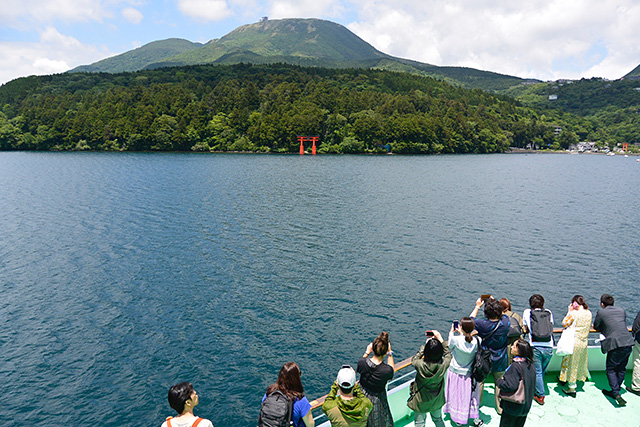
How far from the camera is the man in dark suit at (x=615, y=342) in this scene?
825cm

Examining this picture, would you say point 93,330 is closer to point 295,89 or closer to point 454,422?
point 454,422

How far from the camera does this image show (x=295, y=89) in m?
161

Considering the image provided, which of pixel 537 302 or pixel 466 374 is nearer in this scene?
pixel 466 374

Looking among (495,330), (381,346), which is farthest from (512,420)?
(381,346)

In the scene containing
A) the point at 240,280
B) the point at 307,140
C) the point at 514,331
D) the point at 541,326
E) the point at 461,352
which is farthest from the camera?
the point at 307,140

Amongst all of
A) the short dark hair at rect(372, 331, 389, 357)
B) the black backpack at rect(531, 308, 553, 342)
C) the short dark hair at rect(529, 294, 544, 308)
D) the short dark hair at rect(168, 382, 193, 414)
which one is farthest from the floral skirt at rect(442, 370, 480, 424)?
the short dark hair at rect(168, 382, 193, 414)

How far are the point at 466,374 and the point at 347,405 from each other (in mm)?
2857

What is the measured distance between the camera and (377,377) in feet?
20.0

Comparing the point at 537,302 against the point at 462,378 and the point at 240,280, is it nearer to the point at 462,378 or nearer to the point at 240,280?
the point at 462,378

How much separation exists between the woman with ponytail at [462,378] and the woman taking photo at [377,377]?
1.59m

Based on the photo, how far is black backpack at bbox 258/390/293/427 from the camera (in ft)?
17.6

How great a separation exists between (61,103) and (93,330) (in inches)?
6928

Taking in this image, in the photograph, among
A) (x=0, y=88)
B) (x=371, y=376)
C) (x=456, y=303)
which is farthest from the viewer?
(x=0, y=88)

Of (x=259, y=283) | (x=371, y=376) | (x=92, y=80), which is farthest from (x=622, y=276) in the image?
(x=92, y=80)
